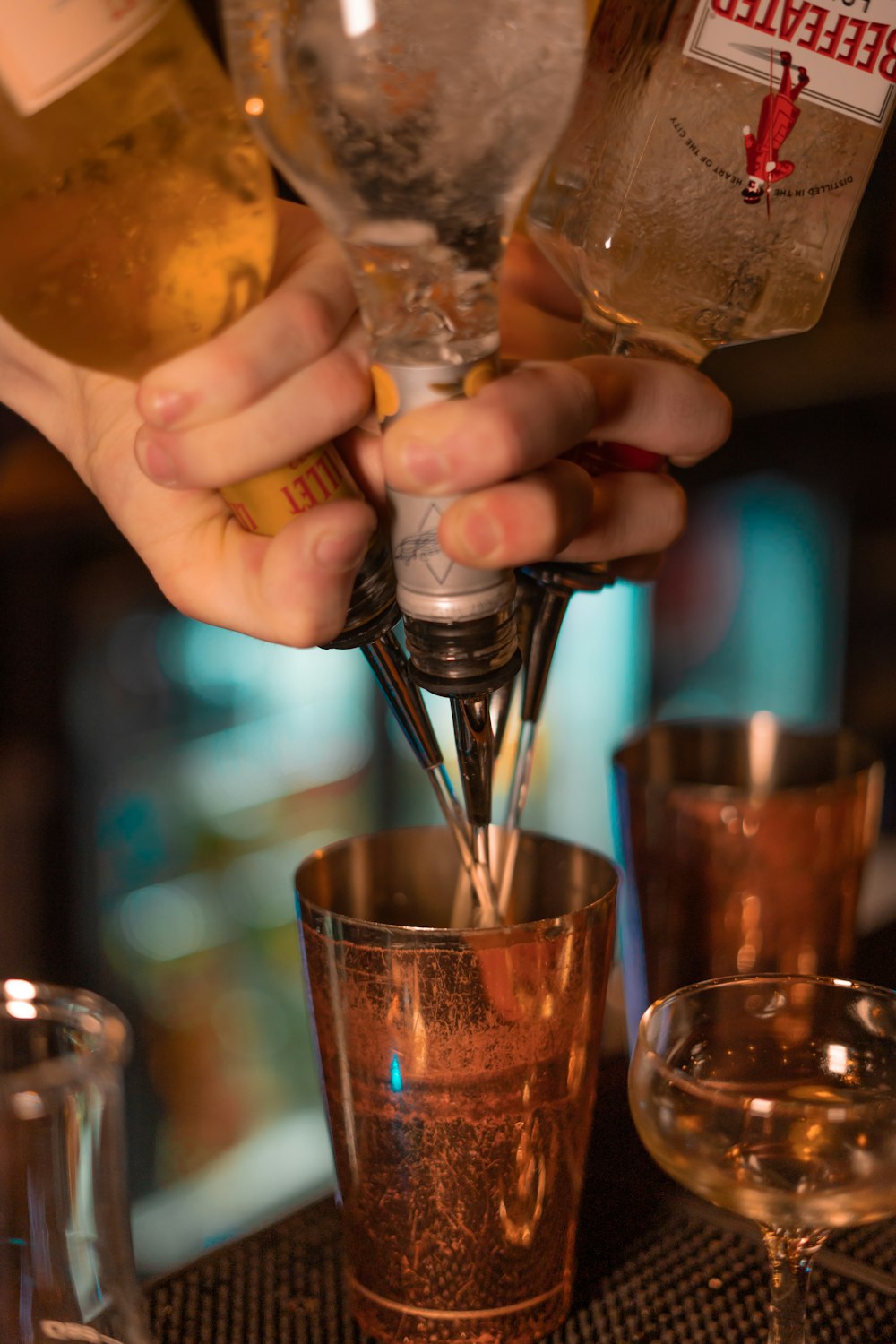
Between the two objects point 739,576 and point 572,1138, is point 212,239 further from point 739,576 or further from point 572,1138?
point 739,576

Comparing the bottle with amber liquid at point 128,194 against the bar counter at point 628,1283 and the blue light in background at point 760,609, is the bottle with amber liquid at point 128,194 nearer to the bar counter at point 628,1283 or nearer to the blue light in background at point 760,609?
the bar counter at point 628,1283

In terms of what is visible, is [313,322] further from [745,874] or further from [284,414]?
[745,874]

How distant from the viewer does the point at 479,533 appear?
0.56 meters

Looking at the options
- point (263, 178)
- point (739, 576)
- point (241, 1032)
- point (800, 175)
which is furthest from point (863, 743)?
point (739, 576)

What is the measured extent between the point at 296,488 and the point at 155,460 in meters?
0.07

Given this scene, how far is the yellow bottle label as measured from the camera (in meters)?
0.64

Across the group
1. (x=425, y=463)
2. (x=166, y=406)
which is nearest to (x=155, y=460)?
(x=166, y=406)

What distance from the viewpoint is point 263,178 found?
24.1 inches

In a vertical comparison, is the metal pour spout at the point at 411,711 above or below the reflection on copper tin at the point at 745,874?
above

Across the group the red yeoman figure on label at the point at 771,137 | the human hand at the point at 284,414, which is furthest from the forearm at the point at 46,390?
the red yeoman figure on label at the point at 771,137

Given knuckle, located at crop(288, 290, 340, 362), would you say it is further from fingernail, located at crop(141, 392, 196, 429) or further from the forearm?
the forearm

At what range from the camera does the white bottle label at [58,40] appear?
541 millimetres

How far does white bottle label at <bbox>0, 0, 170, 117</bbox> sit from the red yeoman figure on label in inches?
13.2

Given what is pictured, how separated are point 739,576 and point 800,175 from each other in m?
2.40
